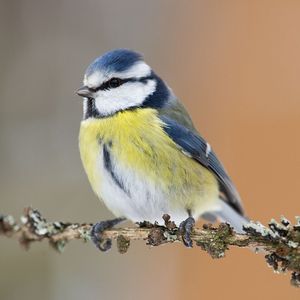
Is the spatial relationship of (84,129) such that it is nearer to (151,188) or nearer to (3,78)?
(151,188)

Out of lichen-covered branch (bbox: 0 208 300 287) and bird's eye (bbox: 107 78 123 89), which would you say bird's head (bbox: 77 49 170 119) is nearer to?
bird's eye (bbox: 107 78 123 89)

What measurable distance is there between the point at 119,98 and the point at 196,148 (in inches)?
7.7

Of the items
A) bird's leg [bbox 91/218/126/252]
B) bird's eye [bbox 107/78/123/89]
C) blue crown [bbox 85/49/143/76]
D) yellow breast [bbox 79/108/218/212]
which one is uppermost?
blue crown [bbox 85/49/143/76]

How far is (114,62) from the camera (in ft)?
3.92

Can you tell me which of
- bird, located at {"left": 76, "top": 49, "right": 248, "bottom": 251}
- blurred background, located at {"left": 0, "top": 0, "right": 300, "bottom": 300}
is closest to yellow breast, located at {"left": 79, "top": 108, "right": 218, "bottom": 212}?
bird, located at {"left": 76, "top": 49, "right": 248, "bottom": 251}

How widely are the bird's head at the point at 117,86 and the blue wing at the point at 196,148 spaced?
62mm

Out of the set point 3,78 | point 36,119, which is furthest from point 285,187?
point 3,78

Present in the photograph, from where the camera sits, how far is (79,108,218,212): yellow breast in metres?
1.16

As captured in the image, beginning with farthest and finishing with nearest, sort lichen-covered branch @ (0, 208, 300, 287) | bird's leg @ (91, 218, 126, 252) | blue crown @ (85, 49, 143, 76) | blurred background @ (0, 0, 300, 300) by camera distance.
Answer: blurred background @ (0, 0, 300, 300) → blue crown @ (85, 49, 143, 76) → bird's leg @ (91, 218, 126, 252) → lichen-covered branch @ (0, 208, 300, 287)

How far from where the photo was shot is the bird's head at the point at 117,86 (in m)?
1.19

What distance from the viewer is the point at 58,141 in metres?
2.61

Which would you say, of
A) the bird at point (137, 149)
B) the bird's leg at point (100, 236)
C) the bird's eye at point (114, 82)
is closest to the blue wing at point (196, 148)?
the bird at point (137, 149)

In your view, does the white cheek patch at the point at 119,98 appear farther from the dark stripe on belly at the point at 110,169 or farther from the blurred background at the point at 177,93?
the blurred background at the point at 177,93

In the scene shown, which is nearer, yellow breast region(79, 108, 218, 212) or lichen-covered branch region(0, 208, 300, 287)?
lichen-covered branch region(0, 208, 300, 287)
